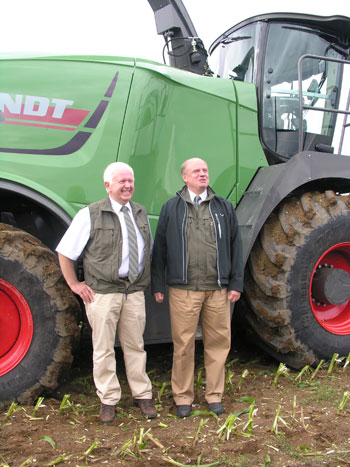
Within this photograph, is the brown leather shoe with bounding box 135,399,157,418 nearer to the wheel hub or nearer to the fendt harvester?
the fendt harvester

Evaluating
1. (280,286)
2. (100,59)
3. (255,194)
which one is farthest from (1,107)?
(280,286)

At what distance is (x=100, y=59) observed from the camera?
11.6 ft

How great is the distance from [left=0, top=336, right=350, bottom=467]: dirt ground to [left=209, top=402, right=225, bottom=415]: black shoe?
0.04 meters

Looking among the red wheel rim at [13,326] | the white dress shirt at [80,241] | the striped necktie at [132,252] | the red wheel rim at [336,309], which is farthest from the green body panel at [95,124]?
the red wheel rim at [336,309]

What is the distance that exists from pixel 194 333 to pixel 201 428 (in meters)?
0.59

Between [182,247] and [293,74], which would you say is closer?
[182,247]

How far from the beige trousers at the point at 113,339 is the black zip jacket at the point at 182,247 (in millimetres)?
232

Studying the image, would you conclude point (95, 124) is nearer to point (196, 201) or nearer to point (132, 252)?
point (196, 201)

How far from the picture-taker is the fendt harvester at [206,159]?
325 centimetres

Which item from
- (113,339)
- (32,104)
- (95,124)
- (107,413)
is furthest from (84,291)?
(32,104)

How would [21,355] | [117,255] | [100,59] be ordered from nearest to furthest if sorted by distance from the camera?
[117,255] → [21,355] → [100,59]

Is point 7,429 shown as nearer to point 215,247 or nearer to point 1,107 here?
point 215,247

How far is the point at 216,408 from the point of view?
3.15m

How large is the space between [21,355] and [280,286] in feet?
6.11
